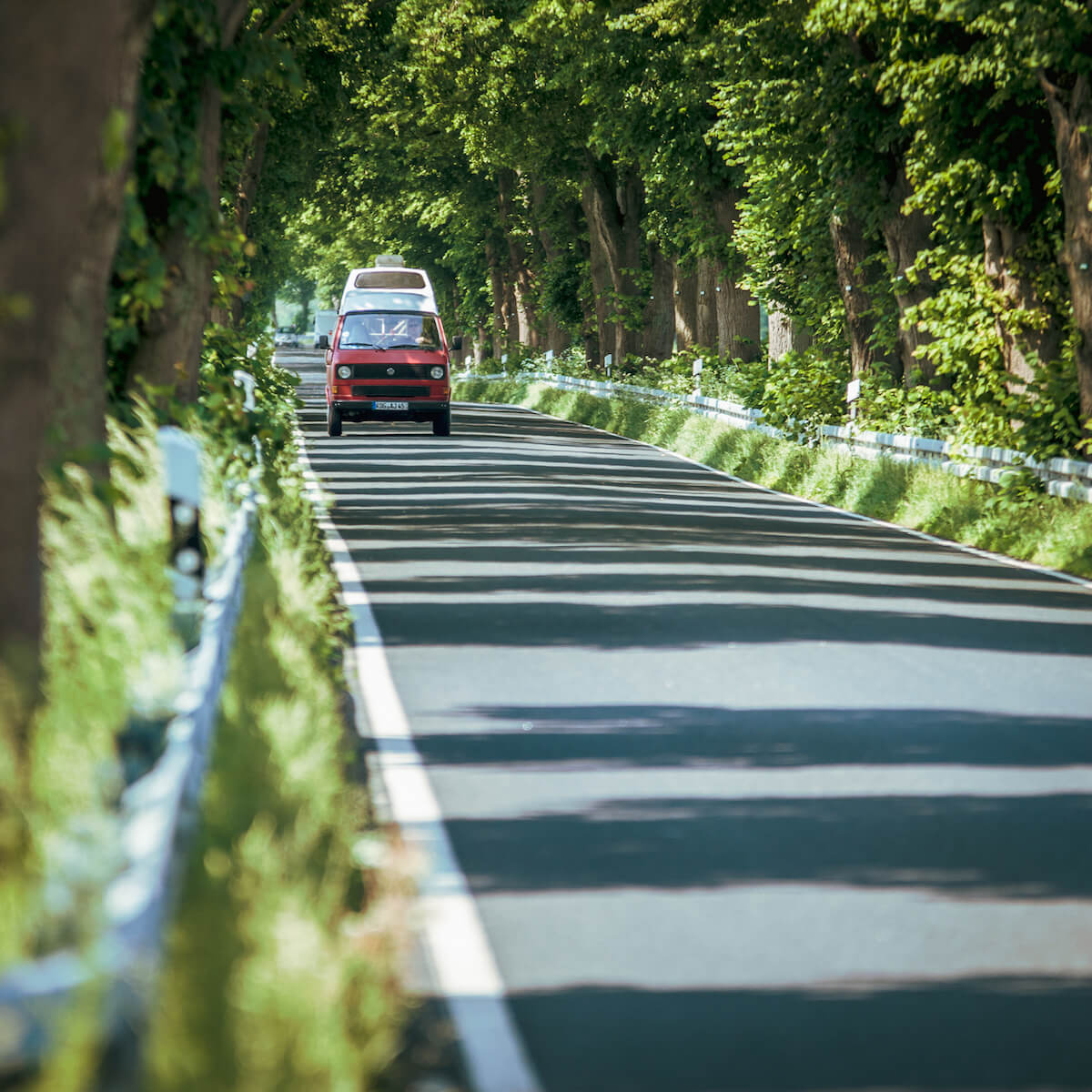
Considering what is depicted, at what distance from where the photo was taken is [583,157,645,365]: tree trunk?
49375 mm

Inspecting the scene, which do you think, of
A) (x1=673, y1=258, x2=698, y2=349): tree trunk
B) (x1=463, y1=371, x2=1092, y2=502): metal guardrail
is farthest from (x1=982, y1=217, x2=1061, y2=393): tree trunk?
(x1=673, y1=258, x2=698, y2=349): tree trunk

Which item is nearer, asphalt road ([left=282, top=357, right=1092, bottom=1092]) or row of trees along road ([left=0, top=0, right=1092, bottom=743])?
asphalt road ([left=282, top=357, right=1092, bottom=1092])

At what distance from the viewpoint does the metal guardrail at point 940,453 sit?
2031cm

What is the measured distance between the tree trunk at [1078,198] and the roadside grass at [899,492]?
1092 mm

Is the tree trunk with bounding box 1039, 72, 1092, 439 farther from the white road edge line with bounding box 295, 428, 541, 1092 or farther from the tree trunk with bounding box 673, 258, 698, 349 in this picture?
the tree trunk with bounding box 673, 258, 698, 349

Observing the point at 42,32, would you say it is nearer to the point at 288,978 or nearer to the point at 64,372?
the point at 288,978

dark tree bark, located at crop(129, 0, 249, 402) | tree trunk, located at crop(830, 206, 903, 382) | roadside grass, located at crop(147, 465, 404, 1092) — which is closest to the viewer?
roadside grass, located at crop(147, 465, 404, 1092)

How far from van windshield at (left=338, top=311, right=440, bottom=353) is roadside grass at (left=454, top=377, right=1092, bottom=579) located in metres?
4.46

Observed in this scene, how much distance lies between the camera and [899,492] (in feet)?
78.9

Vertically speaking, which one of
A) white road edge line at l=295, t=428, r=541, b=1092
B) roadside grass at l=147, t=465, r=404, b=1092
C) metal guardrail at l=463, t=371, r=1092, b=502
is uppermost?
roadside grass at l=147, t=465, r=404, b=1092

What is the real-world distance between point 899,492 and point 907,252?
4.93 meters

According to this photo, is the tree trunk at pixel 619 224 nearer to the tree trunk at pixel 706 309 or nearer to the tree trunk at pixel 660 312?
the tree trunk at pixel 660 312

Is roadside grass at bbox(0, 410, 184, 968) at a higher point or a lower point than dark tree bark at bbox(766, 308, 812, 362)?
higher

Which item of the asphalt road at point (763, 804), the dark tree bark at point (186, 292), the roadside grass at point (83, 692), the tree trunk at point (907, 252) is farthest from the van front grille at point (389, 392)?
the roadside grass at point (83, 692)
